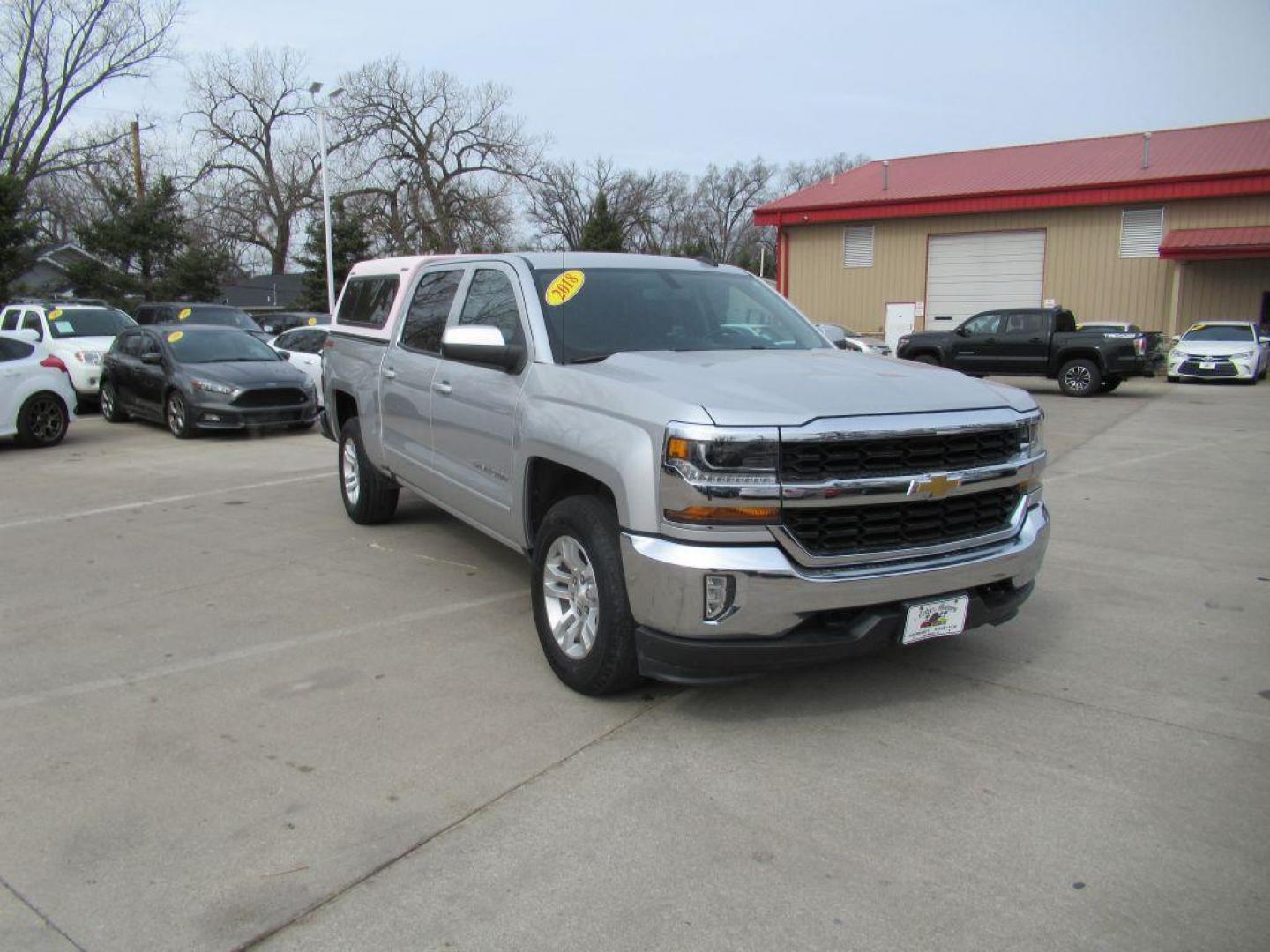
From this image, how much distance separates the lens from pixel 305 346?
17609 millimetres

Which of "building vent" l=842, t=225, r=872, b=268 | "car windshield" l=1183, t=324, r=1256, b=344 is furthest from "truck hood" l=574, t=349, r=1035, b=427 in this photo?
"building vent" l=842, t=225, r=872, b=268

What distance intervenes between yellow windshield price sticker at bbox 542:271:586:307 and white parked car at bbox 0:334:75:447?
Result: 948 centimetres

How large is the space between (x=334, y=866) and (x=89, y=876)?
2.37ft

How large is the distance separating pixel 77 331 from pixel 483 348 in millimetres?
14891

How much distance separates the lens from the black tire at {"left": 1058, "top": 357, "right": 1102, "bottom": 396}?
1967 centimetres

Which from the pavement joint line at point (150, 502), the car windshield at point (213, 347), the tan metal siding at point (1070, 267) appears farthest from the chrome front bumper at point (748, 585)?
the tan metal siding at point (1070, 267)

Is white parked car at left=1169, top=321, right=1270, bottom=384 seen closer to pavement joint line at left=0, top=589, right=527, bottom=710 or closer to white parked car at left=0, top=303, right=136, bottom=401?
pavement joint line at left=0, top=589, right=527, bottom=710

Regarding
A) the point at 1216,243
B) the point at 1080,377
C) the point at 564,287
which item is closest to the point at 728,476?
the point at 564,287

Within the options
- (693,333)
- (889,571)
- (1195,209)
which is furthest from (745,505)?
(1195,209)

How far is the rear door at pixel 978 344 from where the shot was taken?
20.8 m

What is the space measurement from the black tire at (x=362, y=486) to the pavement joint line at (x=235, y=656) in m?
1.81

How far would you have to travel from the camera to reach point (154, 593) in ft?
19.1

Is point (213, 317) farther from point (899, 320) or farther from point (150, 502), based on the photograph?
point (899, 320)

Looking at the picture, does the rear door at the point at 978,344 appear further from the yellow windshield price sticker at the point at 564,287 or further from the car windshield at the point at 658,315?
the yellow windshield price sticker at the point at 564,287
